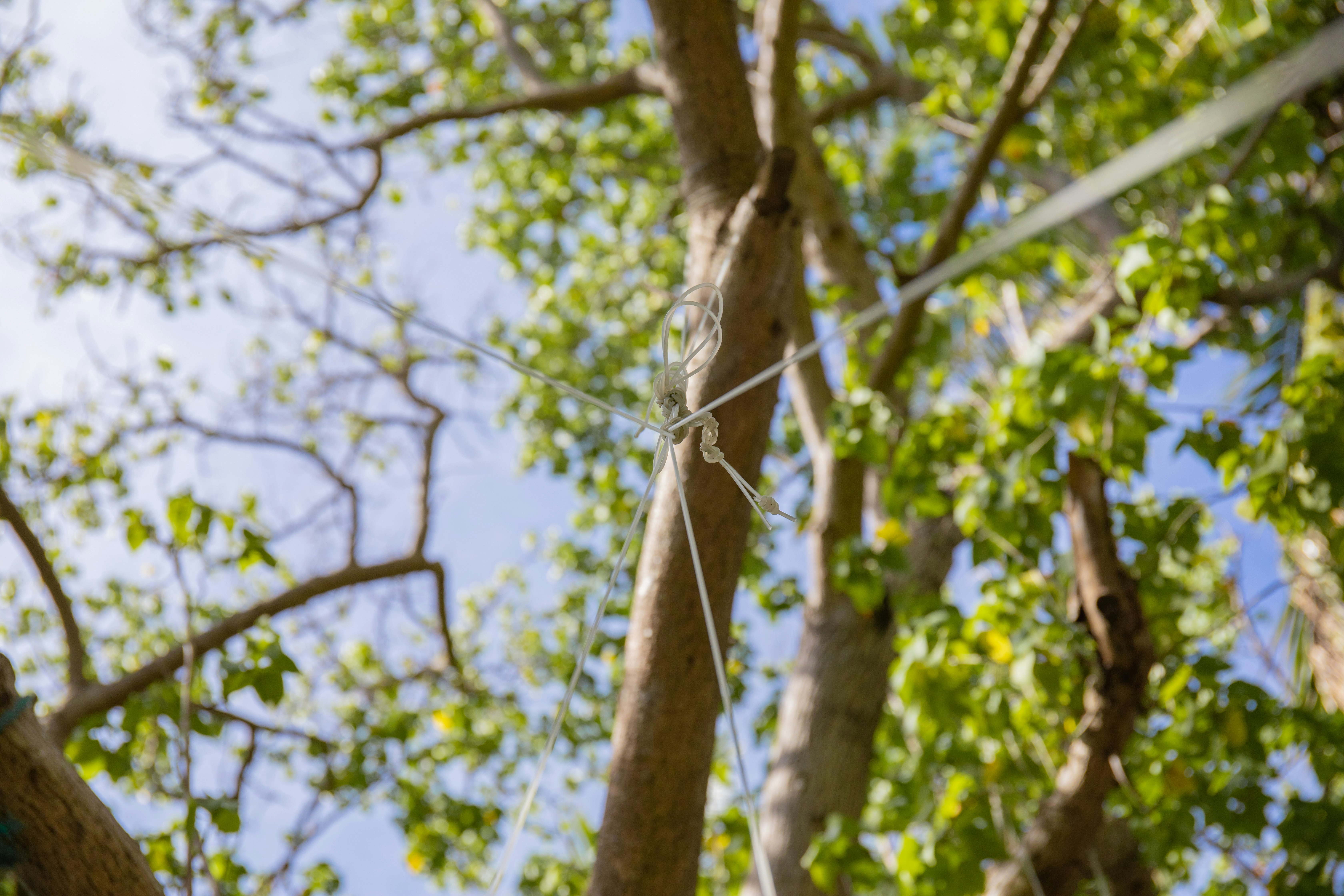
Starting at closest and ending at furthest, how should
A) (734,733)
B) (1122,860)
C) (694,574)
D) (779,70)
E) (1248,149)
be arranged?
(734,733), (694,574), (779,70), (1122,860), (1248,149)

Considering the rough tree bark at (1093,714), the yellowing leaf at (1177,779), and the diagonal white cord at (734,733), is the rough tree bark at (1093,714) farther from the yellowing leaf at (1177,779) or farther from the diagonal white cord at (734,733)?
the diagonal white cord at (734,733)

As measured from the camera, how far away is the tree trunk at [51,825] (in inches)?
35.0

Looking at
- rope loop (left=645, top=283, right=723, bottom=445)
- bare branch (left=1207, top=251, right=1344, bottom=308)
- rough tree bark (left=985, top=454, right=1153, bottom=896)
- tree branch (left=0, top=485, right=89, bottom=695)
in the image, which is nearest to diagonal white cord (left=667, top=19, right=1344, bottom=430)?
rope loop (left=645, top=283, right=723, bottom=445)

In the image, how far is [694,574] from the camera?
1468 millimetres

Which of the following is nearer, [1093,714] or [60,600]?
[1093,714]

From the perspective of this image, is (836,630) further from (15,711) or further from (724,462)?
(15,711)

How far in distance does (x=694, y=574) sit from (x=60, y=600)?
1672 mm

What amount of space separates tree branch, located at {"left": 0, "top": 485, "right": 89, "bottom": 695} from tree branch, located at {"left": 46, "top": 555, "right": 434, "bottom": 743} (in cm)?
4

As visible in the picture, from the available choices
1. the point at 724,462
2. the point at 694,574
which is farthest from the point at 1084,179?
the point at 694,574

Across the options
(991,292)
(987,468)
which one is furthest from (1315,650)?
(987,468)

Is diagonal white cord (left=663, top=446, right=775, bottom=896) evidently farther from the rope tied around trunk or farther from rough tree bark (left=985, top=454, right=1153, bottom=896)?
rough tree bark (left=985, top=454, right=1153, bottom=896)

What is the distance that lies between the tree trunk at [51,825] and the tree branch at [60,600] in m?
1.36

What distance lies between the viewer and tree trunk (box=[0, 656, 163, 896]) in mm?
890

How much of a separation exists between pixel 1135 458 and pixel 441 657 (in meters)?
3.01
